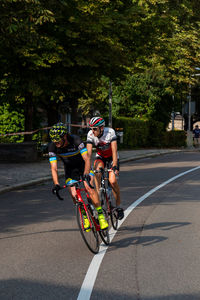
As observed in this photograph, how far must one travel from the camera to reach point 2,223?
9.09 meters

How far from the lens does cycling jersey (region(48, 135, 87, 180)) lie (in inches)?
286

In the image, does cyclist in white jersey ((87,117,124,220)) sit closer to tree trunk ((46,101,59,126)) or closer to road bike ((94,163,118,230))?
road bike ((94,163,118,230))

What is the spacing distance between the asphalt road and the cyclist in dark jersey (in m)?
0.68

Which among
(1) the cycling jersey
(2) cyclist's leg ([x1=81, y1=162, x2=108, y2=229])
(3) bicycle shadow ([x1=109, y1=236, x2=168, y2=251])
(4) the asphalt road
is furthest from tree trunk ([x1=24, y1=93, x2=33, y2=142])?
(2) cyclist's leg ([x1=81, y1=162, x2=108, y2=229])

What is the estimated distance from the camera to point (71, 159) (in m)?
7.56

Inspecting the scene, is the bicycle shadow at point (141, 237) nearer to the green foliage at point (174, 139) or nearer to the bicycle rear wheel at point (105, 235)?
the bicycle rear wheel at point (105, 235)

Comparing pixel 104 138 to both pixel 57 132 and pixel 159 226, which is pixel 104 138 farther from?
pixel 159 226

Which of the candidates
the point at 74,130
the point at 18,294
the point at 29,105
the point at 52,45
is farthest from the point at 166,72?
the point at 18,294

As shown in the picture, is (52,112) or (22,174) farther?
(52,112)

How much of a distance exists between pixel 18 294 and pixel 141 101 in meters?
35.7

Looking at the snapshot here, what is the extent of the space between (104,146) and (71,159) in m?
0.97

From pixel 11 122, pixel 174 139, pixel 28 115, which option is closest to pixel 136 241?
pixel 28 115

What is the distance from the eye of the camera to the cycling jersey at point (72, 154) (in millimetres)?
7273

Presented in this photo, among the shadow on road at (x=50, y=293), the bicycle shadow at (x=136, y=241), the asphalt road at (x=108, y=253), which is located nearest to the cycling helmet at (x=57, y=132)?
the asphalt road at (x=108, y=253)
